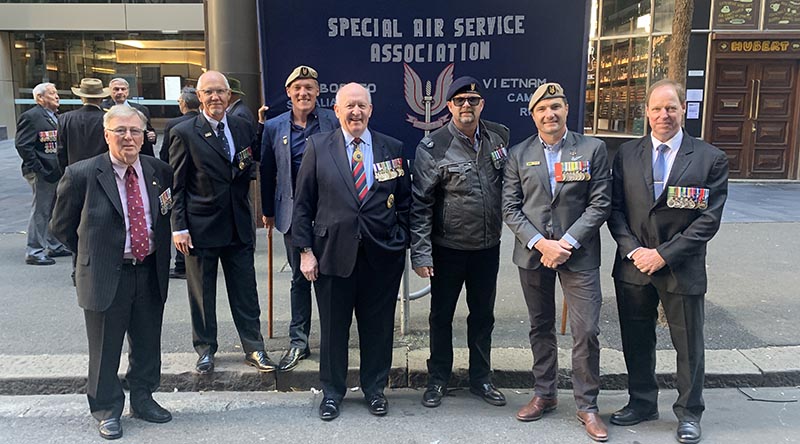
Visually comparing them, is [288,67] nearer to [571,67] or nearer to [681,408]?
[571,67]

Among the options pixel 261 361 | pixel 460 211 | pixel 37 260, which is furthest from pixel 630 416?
pixel 37 260

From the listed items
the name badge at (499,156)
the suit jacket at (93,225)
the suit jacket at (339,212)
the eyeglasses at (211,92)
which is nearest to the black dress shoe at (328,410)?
the suit jacket at (339,212)

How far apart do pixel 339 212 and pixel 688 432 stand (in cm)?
238

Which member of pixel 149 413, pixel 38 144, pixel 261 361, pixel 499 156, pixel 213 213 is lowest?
pixel 149 413

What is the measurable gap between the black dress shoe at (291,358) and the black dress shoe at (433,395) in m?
0.96

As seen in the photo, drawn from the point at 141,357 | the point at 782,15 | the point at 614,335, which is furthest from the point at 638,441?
the point at 782,15

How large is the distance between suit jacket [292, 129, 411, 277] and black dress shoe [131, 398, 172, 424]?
1.35 meters

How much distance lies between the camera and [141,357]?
12.8 ft

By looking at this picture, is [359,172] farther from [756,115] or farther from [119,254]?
[756,115]

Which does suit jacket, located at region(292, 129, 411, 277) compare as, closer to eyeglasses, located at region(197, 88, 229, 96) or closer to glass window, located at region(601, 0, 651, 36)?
eyeglasses, located at region(197, 88, 229, 96)

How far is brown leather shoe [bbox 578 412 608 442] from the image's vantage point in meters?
3.65

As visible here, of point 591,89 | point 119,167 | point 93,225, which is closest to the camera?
point 93,225

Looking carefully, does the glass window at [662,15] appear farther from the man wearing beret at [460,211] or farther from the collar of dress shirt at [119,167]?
the collar of dress shirt at [119,167]

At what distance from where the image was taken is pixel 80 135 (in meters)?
6.07
